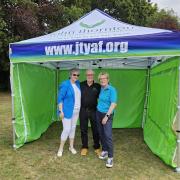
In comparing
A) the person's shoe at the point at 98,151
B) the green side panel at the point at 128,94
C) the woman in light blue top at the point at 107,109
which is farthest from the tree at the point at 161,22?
the woman in light blue top at the point at 107,109

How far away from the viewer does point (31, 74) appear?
24.4ft

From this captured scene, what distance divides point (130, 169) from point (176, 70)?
6.10ft

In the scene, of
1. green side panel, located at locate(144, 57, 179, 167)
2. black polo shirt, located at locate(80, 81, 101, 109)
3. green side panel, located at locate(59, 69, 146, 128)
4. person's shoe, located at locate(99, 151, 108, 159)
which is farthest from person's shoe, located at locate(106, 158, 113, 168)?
green side panel, located at locate(59, 69, 146, 128)

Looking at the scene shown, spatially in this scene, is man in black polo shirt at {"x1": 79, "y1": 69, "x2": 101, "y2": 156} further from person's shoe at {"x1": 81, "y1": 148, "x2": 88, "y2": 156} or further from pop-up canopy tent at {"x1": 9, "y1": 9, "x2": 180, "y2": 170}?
pop-up canopy tent at {"x1": 9, "y1": 9, "x2": 180, "y2": 170}

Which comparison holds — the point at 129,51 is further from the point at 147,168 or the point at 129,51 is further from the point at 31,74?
the point at 31,74

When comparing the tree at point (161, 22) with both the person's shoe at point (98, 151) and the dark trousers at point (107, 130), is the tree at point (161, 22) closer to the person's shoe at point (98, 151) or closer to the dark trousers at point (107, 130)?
the person's shoe at point (98, 151)

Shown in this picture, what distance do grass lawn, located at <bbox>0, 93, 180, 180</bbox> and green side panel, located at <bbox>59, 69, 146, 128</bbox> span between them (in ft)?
4.91

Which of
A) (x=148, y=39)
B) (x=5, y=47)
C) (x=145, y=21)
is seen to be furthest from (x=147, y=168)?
(x=145, y=21)

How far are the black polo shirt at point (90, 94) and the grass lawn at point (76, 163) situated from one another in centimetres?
102

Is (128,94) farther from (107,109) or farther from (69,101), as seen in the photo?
(107,109)

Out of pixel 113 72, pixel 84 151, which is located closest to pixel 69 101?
pixel 84 151

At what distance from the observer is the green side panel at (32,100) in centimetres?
672

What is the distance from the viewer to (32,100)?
7.50m

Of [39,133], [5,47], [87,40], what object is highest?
[87,40]
